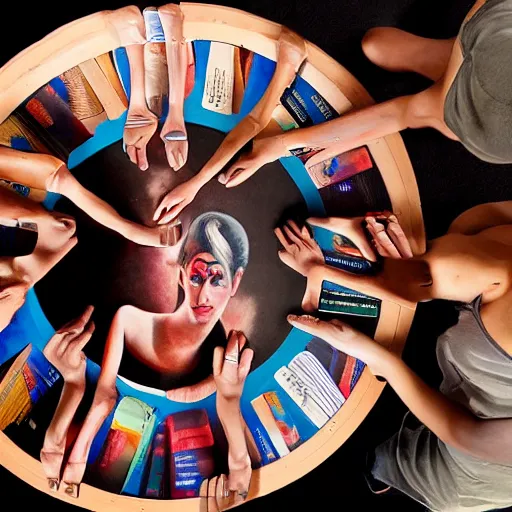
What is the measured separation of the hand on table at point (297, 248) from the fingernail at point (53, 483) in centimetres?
70

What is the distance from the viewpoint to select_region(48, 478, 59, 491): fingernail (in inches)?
52.2

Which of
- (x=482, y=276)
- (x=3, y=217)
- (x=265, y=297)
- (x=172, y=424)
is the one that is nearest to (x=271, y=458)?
(x=172, y=424)

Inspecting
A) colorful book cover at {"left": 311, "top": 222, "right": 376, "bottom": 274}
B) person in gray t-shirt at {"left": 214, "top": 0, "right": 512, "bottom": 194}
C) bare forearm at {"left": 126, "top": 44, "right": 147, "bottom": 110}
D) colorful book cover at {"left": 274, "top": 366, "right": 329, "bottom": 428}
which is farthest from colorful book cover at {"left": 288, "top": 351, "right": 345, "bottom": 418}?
bare forearm at {"left": 126, "top": 44, "right": 147, "bottom": 110}

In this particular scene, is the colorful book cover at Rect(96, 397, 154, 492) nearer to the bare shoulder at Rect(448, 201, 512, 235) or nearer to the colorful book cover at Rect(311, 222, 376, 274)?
the colorful book cover at Rect(311, 222, 376, 274)

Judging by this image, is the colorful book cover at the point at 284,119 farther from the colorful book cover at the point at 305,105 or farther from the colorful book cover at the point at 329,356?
the colorful book cover at the point at 329,356

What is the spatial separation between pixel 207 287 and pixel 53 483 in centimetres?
56

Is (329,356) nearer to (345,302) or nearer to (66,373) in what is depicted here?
(345,302)

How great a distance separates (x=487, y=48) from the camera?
96 centimetres

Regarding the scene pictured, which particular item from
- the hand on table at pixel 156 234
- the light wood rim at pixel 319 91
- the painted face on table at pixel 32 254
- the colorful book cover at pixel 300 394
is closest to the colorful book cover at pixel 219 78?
the light wood rim at pixel 319 91

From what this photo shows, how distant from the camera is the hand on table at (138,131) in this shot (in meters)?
1.18

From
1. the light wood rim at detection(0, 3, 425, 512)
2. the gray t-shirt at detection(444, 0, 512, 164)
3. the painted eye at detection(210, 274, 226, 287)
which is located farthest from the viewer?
the painted eye at detection(210, 274, 226, 287)

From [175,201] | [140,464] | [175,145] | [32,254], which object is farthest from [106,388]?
[175,145]

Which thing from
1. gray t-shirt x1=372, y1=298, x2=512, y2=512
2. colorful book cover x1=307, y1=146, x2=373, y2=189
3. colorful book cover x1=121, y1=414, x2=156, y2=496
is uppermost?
colorful book cover x1=307, y1=146, x2=373, y2=189

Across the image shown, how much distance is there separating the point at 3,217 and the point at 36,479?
2.00 feet
